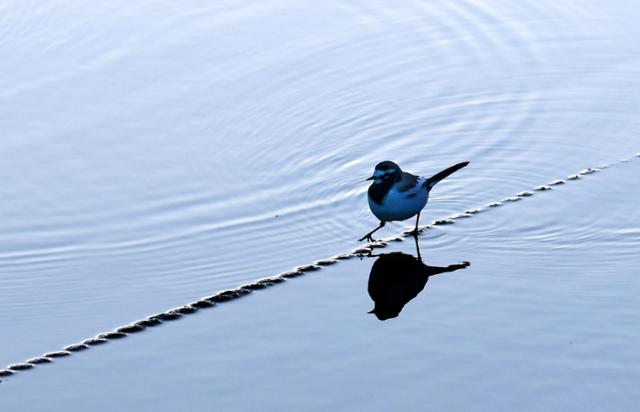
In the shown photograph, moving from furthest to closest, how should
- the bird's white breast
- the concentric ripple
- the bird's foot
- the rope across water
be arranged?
the bird's foot, the bird's white breast, the concentric ripple, the rope across water

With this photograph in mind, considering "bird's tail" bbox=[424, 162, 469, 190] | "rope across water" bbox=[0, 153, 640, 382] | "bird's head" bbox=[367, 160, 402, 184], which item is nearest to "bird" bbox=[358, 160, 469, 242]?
"bird's head" bbox=[367, 160, 402, 184]

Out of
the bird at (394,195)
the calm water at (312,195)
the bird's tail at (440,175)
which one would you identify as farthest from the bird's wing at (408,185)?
the calm water at (312,195)

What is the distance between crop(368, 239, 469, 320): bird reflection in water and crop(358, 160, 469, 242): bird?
0.27m

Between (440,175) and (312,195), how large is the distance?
1.03 m

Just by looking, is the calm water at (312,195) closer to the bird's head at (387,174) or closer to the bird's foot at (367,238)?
the bird's foot at (367,238)

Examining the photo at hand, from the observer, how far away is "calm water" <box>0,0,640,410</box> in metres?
6.70

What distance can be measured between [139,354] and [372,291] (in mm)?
1657

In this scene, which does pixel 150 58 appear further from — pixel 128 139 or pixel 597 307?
pixel 597 307

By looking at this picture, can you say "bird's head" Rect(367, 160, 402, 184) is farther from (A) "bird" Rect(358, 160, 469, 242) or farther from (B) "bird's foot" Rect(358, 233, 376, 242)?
(B) "bird's foot" Rect(358, 233, 376, 242)

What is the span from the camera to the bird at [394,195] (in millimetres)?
8320

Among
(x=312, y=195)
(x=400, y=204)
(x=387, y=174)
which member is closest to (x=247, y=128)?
(x=312, y=195)

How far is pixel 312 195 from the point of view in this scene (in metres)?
9.23

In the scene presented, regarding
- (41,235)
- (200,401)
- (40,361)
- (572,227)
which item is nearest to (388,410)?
(200,401)

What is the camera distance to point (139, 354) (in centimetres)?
692
